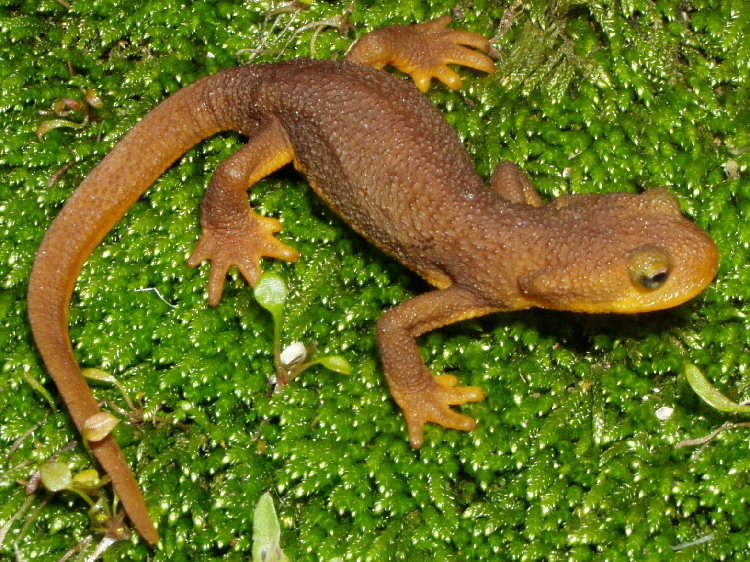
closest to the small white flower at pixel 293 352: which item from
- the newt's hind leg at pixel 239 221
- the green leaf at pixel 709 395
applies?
the newt's hind leg at pixel 239 221

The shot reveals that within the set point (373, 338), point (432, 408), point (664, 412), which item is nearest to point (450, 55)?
point (373, 338)

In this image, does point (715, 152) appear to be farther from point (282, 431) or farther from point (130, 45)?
point (130, 45)

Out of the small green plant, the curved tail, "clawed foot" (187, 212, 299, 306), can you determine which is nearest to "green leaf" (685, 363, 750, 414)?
the small green plant

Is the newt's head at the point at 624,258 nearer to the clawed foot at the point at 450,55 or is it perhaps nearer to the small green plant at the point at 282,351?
the small green plant at the point at 282,351

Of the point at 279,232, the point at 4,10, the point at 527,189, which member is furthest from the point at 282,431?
the point at 4,10

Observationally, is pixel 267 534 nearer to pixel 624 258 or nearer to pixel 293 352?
pixel 293 352

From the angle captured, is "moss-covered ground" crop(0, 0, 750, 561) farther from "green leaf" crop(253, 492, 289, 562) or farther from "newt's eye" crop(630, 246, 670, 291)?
"newt's eye" crop(630, 246, 670, 291)
